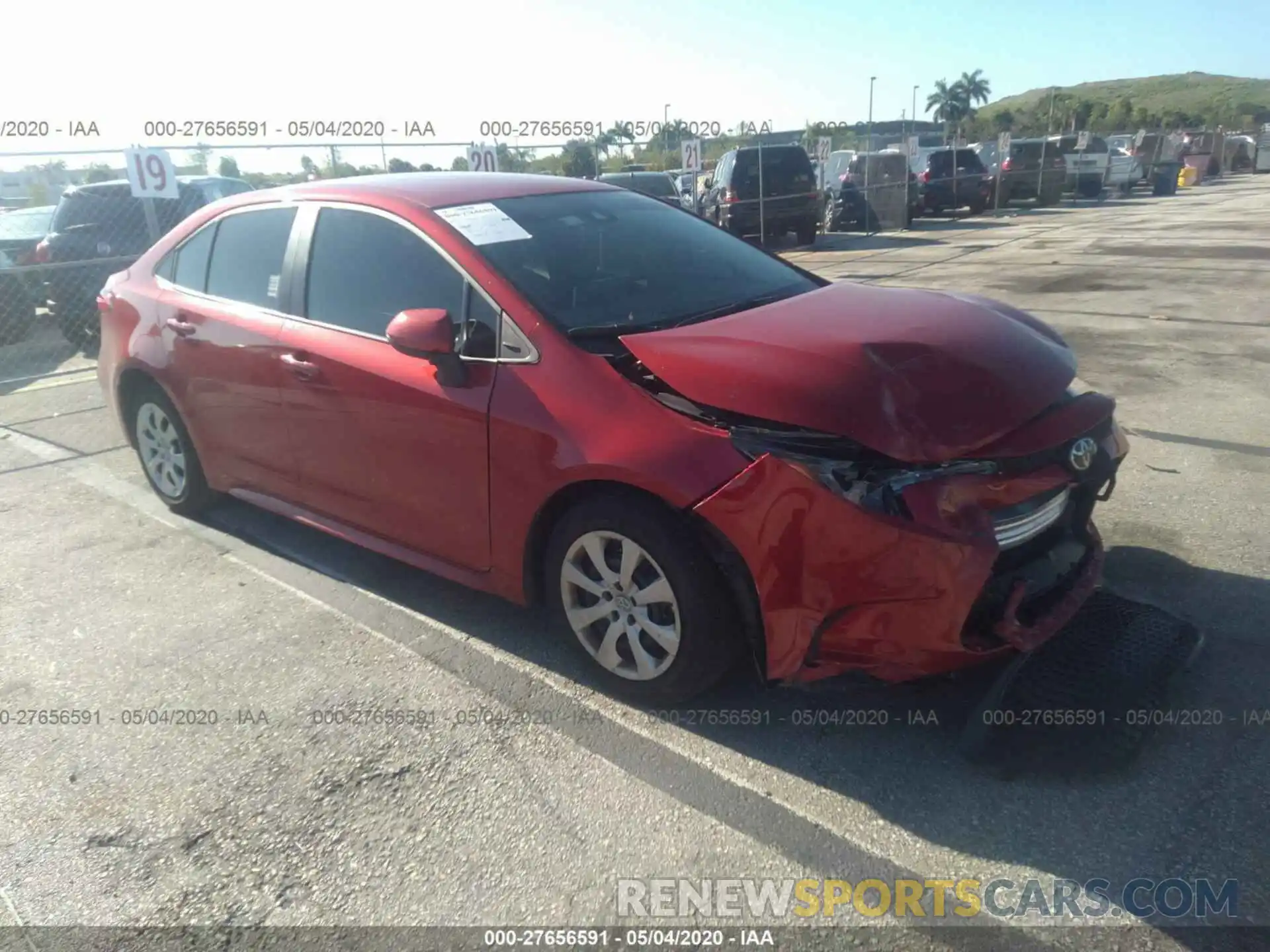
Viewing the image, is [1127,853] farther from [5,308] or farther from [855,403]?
[5,308]

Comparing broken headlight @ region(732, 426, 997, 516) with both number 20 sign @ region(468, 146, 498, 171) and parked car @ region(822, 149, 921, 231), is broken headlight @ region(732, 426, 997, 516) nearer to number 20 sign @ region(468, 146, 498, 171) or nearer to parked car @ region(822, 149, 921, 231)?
number 20 sign @ region(468, 146, 498, 171)

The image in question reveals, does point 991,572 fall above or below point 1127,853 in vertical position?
above

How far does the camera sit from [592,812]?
2750 millimetres

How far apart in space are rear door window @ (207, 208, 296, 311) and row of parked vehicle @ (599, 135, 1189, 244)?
7.65 m

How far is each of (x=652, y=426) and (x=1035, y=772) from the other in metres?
1.50

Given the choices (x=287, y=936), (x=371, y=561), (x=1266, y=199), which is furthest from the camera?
(x=1266, y=199)

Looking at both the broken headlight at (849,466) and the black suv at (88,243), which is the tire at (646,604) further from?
the black suv at (88,243)

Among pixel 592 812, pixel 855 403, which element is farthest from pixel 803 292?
pixel 592 812

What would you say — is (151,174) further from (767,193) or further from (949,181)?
(949,181)

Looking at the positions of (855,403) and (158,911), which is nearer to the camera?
(158,911)

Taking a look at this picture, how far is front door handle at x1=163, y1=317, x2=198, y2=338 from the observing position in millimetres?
4535

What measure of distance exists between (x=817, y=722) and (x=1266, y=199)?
1085 inches

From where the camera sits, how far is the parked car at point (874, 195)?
21.5 meters

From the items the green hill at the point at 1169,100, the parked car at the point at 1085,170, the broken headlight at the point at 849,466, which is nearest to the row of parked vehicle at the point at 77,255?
the broken headlight at the point at 849,466
